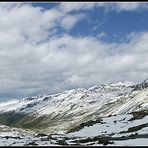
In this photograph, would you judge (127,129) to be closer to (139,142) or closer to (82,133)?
(82,133)

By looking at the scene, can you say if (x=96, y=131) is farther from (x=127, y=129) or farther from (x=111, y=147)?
(x=111, y=147)

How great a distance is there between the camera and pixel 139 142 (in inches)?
1732

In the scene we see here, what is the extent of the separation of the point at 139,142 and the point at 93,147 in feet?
17.0

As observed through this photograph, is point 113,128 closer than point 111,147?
No

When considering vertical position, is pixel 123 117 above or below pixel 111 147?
above

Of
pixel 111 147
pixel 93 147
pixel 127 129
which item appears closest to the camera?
pixel 111 147

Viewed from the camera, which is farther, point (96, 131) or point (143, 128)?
point (96, 131)

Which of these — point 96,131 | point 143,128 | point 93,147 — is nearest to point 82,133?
point 96,131

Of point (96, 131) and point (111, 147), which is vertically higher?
point (96, 131)

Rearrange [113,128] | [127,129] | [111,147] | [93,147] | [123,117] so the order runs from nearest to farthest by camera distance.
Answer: [111,147] → [93,147] → [127,129] → [113,128] → [123,117]

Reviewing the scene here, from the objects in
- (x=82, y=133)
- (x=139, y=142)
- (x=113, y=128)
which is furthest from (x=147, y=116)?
(x=139, y=142)

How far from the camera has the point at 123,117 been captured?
8419 cm

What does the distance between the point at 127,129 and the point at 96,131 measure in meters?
7.87

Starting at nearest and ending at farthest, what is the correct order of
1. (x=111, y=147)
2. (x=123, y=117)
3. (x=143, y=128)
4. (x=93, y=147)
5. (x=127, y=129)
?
(x=111, y=147)
(x=93, y=147)
(x=143, y=128)
(x=127, y=129)
(x=123, y=117)
